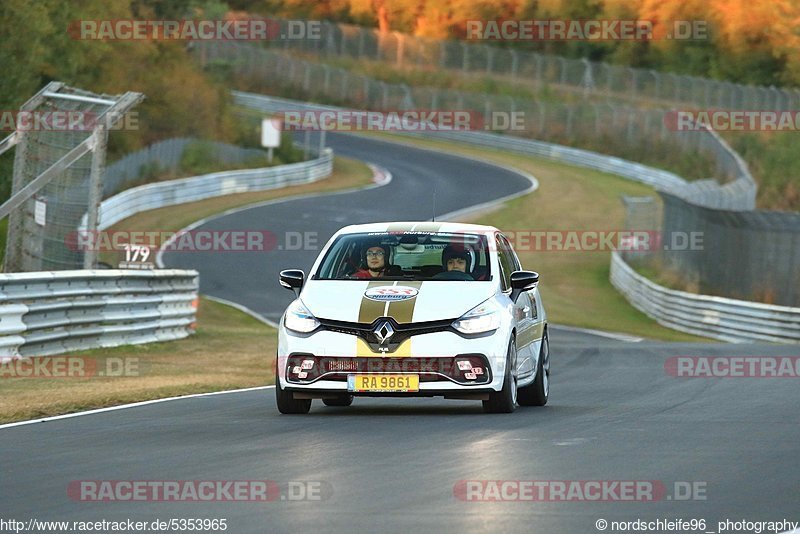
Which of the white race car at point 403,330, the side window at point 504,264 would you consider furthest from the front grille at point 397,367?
the side window at point 504,264

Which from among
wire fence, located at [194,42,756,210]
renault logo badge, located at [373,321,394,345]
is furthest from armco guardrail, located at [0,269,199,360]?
wire fence, located at [194,42,756,210]

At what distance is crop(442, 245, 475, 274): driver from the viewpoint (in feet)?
44.4

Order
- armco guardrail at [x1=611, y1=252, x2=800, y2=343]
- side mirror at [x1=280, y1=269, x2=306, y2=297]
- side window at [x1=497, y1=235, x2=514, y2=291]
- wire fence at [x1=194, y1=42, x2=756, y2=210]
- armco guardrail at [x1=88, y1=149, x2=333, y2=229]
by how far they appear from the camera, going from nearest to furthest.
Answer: side mirror at [x1=280, y1=269, x2=306, y2=297] < side window at [x1=497, y1=235, x2=514, y2=291] < armco guardrail at [x1=611, y1=252, x2=800, y2=343] < armco guardrail at [x1=88, y1=149, x2=333, y2=229] < wire fence at [x1=194, y1=42, x2=756, y2=210]

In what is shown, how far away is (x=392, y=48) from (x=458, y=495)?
90162mm

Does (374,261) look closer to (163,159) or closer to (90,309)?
(90,309)

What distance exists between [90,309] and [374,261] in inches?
285

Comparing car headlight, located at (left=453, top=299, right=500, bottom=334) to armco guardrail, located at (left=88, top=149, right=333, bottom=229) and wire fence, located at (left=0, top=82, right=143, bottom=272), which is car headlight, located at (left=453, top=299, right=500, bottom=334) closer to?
wire fence, located at (left=0, top=82, right=143, bottom=272)

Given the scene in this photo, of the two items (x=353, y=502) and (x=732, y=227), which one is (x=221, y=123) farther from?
(x=353, y=502)

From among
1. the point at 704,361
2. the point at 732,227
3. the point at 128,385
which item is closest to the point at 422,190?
the point at 732,227

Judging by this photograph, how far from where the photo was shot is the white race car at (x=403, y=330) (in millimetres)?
12523

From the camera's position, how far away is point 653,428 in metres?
11.9

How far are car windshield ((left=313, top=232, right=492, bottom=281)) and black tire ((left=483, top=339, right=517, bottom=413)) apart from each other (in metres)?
0.75

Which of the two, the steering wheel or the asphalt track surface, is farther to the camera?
the steering wheel

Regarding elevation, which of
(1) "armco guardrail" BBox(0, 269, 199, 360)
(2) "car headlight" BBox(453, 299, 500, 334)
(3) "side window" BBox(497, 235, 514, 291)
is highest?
(3) "side window" BBox(497, 235, 514, 291)
